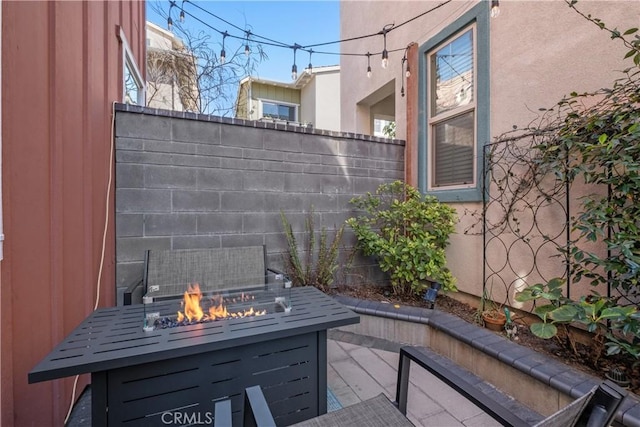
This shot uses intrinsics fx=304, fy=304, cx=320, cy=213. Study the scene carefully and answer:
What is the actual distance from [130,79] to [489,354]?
4449 millimetres

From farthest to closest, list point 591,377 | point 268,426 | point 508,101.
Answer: point 508,101
point 591,377
point 268,426

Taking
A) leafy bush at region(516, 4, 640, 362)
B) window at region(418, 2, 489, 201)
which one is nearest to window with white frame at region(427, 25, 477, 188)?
window at region(418, 2, 489, 201)

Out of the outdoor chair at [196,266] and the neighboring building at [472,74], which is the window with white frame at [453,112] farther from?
the outdoor chair at [196,266]

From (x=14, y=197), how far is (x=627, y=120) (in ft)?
10.4

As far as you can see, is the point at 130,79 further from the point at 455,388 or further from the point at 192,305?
the point at 455,388

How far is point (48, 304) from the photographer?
5.01 feet

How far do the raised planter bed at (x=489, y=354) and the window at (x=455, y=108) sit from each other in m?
1.35

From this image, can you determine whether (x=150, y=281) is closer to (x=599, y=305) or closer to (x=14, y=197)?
(x=14, y=197)

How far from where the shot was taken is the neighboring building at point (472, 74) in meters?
2.27

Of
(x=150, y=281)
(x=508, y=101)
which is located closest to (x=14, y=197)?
(x=150, y=281)

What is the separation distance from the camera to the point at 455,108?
3426mm

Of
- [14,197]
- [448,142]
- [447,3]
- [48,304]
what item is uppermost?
[447,3]

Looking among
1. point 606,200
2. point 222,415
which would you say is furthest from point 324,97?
point 222,415

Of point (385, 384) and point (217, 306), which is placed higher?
point (217, 306)
